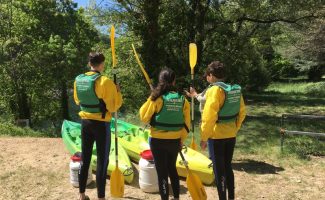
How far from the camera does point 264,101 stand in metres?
20.4

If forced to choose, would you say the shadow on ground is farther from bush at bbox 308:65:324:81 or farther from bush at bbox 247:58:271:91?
bush at bbox 308:65:324:81

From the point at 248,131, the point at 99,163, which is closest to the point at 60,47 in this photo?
the point at 248,131

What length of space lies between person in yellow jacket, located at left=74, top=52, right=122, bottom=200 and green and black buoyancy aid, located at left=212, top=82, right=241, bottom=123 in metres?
1.09

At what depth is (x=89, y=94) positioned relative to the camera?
4.18m

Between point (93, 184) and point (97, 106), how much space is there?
161 cm

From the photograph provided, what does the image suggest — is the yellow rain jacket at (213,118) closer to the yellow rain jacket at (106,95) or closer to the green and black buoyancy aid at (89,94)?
the yellow rain jacket at (106,95)

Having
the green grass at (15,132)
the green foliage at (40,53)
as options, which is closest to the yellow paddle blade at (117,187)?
the green grass at (15,132)

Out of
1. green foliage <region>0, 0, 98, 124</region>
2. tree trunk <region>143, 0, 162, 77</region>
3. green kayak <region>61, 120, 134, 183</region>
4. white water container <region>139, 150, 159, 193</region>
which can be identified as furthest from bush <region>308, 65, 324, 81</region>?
white water container <region>139, 150, 159, 193</region>

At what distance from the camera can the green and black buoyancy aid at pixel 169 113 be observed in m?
4.01

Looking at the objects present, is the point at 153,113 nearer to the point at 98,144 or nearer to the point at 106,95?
the point at 106,95

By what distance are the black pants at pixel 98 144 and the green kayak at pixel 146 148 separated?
1.58 metres

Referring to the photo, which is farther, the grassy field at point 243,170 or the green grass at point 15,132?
the green grass at point 15,132

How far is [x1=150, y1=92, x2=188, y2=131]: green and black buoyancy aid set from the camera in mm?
4008

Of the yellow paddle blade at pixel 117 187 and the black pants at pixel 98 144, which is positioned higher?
the black pants at pixel 98 144
